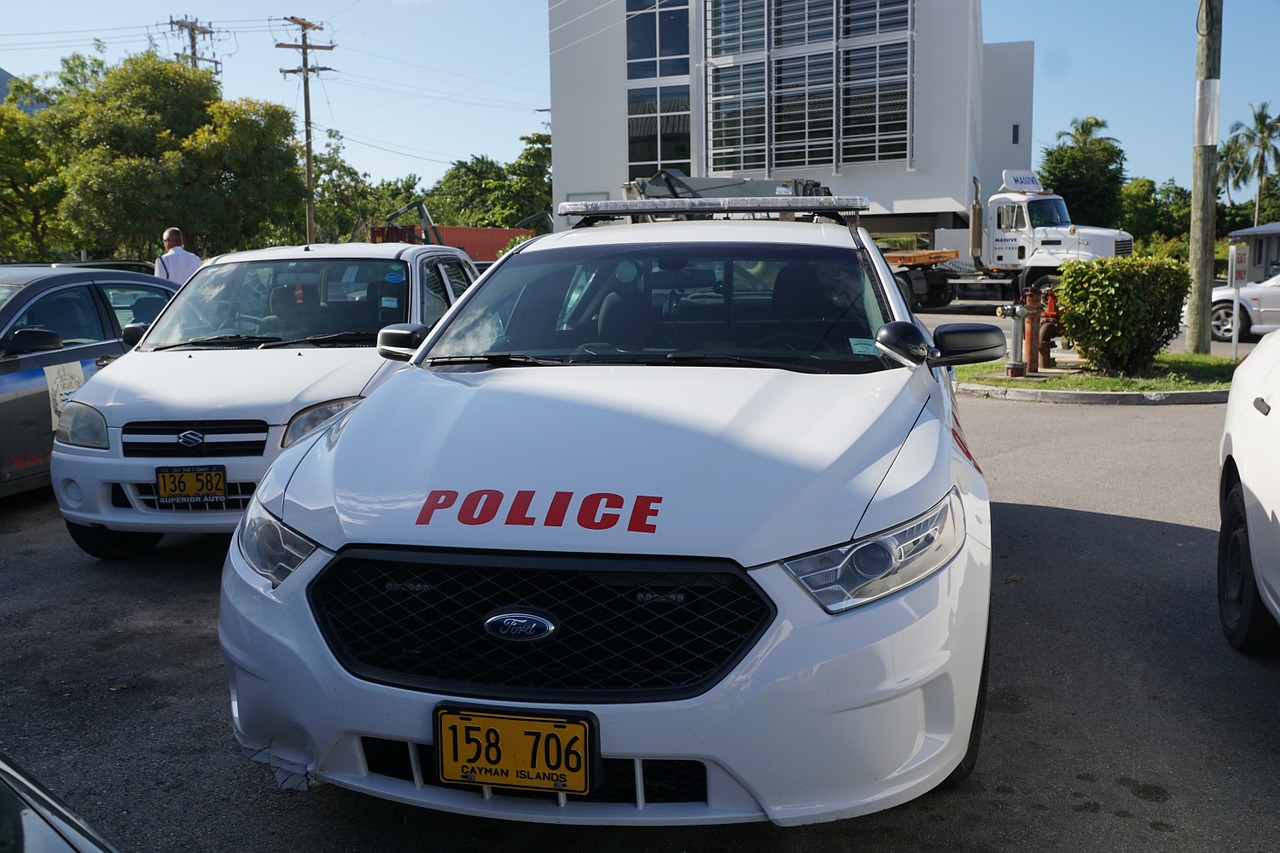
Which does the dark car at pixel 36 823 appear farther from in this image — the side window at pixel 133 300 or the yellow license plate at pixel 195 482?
the side window at pixel 133 300

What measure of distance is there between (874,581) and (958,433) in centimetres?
136

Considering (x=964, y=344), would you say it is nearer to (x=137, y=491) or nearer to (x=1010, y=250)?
(x=137, y=491)

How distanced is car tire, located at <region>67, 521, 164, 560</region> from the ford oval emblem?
377 centimetres

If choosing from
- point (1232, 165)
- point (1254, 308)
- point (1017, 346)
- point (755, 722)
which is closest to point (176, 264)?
point (1017, 346)

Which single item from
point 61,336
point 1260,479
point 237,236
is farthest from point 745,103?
point 1260,479

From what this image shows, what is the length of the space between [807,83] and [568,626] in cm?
3587

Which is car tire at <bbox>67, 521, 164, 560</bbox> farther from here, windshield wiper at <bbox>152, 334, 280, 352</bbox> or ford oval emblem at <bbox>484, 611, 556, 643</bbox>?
ford oval emblem at <bbox>484, 611, 556, 643</bbox>

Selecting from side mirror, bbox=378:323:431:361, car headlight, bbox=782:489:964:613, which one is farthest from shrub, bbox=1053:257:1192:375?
car headlight, bbox=782:489:964:613

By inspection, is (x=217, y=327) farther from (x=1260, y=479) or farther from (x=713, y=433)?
(x=1260, y=479)

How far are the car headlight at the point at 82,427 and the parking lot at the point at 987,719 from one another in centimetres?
69

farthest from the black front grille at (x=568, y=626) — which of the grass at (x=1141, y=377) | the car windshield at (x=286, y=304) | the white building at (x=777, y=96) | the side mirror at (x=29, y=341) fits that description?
the white building at (x=777, y=96)

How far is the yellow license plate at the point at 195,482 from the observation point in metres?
5.46

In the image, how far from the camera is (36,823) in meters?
1.54

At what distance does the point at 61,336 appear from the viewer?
7566 millimetres
